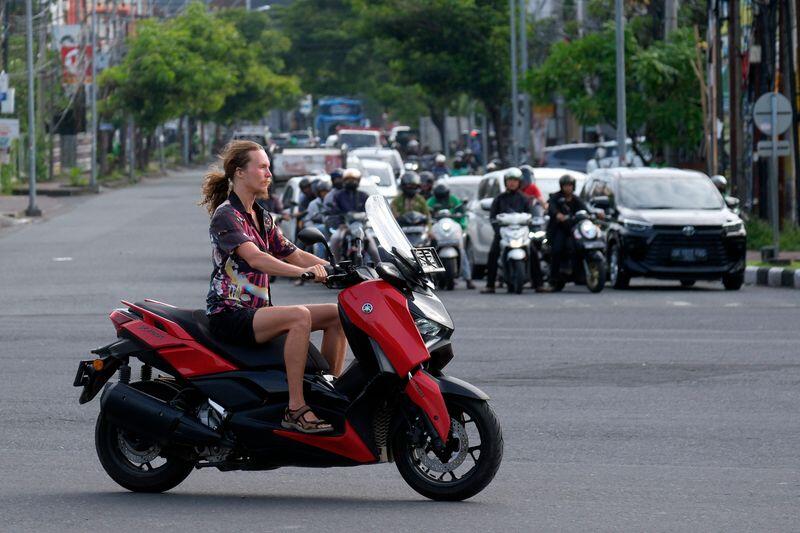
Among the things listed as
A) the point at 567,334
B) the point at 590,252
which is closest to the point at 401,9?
the point at 590,252

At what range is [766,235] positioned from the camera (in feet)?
103

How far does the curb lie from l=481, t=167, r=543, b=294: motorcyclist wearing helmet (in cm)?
371

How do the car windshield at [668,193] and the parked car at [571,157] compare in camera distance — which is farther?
the parked car at [571,157]

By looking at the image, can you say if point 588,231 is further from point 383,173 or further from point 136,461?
point 383,173

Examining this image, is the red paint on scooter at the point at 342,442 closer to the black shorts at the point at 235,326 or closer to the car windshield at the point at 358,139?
the black shorts at the point at 235,326

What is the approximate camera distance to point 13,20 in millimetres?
61594

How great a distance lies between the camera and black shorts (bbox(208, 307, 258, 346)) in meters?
8.21

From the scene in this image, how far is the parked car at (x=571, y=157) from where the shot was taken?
160 feet

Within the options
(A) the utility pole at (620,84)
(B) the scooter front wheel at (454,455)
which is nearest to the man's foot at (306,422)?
(B) the scooter front wheel at (454,455)

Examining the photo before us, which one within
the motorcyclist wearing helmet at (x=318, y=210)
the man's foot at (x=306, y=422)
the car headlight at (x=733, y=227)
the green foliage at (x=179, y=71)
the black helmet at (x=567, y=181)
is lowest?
the man's foot at (x=306, y=422)

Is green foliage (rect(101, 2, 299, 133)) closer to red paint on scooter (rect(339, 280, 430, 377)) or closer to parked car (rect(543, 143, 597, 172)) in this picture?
parked car (rect(543, 143, 597, 172))

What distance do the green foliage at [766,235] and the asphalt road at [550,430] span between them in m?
7.10

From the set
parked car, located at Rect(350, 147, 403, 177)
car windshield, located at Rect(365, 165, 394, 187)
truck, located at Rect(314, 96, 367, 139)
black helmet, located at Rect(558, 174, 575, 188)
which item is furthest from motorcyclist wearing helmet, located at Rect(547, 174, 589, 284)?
truck, located at Rect(314, 96, 367, 139)

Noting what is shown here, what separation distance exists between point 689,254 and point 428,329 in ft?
52.3
